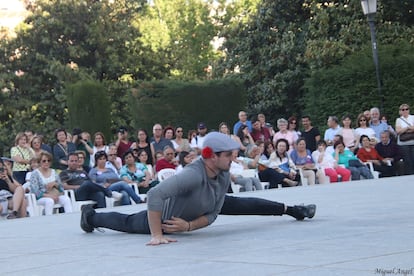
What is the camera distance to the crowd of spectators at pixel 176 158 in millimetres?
16031

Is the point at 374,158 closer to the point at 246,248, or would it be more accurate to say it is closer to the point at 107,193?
the point at 107,193

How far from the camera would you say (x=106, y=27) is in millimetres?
42906

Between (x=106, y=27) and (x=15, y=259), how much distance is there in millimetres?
35925

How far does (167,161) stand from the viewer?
18656 mm

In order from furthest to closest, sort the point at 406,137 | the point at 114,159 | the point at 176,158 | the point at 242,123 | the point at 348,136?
the point at 242,123
the point at 348,136
the point at 406,137
the point at 176,158
the point at 114,159

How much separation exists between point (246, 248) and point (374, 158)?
14.7m

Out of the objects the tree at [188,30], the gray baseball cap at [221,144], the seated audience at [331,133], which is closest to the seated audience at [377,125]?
the seated audience at [331,133]

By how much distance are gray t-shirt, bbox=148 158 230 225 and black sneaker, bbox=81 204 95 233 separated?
49.2 inches

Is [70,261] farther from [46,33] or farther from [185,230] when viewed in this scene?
[46,33]

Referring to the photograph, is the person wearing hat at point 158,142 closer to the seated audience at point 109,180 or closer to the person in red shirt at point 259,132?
the seated audience at point 109,180

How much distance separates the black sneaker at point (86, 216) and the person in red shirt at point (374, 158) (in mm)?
12687

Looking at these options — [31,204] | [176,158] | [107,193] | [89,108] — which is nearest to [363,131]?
[176,158]

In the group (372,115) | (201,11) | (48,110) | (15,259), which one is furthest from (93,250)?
(201,11)

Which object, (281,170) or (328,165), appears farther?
(328,165)
